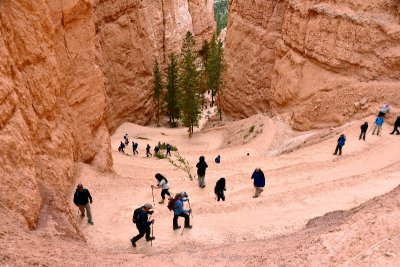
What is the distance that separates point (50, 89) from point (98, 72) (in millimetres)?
4302

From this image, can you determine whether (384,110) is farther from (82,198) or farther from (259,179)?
(82,198)

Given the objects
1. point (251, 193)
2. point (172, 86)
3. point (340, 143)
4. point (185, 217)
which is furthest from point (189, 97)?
point (185, 217)

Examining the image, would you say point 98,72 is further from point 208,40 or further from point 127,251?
point 208,40

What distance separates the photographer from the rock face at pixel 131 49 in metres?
35.1

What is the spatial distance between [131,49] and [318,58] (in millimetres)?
19287

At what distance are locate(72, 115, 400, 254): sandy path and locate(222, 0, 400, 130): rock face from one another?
304 centimetres

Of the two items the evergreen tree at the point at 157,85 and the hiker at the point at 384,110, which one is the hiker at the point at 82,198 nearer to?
the hiker at the point at 384,110

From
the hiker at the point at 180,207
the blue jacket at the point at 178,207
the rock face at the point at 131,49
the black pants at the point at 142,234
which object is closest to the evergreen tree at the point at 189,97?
the rock face at the point at 131,49

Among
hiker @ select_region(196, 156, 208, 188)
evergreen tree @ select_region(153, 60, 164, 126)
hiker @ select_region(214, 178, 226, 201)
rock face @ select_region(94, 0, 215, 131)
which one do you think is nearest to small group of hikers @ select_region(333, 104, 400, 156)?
hiker @ select_region(196, 156, 208, 188)

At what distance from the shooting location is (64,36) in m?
15.6

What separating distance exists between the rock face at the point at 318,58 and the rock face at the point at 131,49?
36.2ft

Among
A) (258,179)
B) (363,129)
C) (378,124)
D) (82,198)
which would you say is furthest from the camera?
(378,124)

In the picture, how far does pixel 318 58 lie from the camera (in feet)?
80.6

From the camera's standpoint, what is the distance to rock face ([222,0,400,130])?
2172cm
